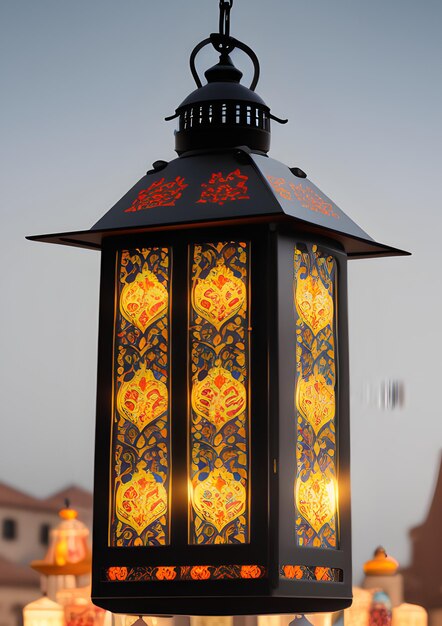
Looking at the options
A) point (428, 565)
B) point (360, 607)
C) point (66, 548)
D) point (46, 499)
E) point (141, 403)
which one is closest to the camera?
point (141, 403)

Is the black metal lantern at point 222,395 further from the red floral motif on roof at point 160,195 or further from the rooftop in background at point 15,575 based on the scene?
the rooftop in background at point 15,575

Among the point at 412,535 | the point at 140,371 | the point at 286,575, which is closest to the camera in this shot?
the point at 286,575

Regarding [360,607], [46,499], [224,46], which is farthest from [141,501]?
[360,607]

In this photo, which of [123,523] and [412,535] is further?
[412,535]

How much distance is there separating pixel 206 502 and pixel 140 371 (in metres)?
0.27

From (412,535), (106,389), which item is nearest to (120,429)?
(106,389)

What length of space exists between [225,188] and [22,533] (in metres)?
2.15

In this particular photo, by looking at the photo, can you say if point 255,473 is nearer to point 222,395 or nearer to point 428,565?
point 222,395

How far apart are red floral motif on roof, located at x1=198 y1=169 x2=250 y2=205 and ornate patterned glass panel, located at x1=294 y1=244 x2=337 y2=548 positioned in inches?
5.6

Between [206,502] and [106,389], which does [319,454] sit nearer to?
[206,502]

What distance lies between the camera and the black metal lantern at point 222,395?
7.39ft

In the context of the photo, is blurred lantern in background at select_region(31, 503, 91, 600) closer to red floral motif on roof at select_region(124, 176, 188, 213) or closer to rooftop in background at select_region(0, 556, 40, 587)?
rooftop in background at select_region(0, 556, 40, 587)

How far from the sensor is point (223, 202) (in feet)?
7.70

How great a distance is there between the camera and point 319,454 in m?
2.36
